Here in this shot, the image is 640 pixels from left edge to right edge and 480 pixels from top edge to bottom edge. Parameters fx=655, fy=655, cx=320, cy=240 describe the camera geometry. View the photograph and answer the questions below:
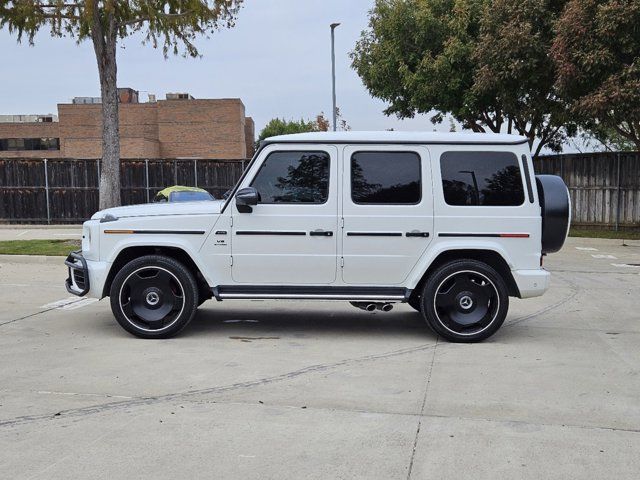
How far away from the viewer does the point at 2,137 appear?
64.1 meters

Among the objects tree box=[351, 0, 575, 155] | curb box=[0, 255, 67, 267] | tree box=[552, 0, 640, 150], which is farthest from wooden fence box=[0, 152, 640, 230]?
curb box=[0, 255, 67, 267]

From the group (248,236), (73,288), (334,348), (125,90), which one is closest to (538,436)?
(334,348)

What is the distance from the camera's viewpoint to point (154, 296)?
702 centimetres

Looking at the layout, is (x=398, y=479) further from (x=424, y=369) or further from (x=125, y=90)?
(x=125, y=90)

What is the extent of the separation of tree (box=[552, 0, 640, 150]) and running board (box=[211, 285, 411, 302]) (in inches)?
470

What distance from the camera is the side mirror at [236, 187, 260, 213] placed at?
671 cm

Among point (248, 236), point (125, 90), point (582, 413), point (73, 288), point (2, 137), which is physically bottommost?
point (582, 413)

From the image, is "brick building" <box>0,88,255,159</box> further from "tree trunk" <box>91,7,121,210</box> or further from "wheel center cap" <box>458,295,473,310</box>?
"wheel center cap" <box>458,295,473,310</box>

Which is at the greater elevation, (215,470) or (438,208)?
(438,208)

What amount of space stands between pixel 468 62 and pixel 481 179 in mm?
16467

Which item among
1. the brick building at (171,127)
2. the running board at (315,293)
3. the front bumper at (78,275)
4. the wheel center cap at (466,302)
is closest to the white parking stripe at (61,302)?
the front bumper at (78,275)

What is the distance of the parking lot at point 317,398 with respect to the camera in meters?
3.94

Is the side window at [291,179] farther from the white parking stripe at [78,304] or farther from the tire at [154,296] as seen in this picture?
the white parking stripe at [78,304]

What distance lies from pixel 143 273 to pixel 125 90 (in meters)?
57.8
